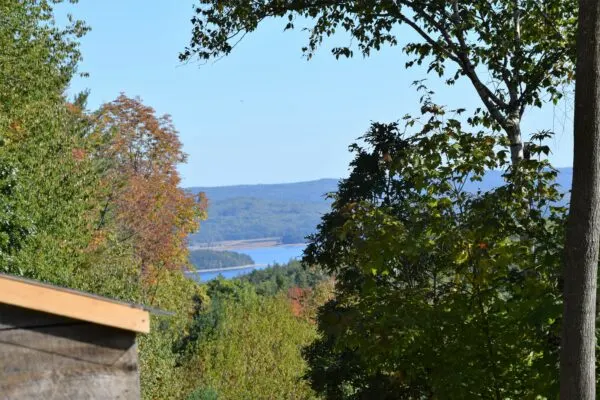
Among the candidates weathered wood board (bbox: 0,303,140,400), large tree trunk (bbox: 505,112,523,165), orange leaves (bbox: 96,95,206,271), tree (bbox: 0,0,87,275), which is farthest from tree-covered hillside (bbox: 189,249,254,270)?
weathered wood board (bbox: 0,303,140,400)

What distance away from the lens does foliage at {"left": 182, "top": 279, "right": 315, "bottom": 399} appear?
103 feet

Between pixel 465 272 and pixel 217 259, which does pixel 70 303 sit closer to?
pixel 465 272

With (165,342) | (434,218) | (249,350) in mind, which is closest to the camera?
(434,218)

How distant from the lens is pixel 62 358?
4.06 metres

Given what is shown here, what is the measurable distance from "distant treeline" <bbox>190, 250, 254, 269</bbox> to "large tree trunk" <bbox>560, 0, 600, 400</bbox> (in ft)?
556

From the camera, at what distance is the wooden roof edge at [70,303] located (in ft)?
12.8

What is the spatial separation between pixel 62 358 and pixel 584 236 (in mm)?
4139

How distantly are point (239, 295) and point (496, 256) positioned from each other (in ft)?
133

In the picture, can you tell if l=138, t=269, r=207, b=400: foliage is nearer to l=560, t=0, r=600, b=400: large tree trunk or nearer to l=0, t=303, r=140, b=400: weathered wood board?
l=560, t=0, r=600, b=400: large tree trunk

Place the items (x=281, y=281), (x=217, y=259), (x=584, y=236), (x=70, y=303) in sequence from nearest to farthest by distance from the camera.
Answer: (x=70, y=303) → (x=584, y=236) → (x=281, y=281) → (x=217, y=259)

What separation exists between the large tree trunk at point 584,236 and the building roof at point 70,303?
3.71 m

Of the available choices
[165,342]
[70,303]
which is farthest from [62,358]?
[165,342]

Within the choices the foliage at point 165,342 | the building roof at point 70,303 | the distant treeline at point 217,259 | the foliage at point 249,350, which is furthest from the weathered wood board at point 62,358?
the distant treeline at point 217,259

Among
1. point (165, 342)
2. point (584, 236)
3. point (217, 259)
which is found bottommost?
point (217, 259)
